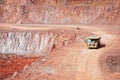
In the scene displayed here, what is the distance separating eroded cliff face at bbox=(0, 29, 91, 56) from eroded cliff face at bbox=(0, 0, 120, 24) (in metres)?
11.6

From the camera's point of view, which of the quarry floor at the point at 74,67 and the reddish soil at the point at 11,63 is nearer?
the quarry floor at the point at 74,67

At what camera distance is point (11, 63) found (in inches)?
1149

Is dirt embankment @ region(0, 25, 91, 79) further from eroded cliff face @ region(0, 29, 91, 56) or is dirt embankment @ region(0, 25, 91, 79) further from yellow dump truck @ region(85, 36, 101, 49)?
yellow dump truck @ region(85, 36, 101, 49)

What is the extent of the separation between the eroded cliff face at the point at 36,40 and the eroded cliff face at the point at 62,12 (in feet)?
38.1

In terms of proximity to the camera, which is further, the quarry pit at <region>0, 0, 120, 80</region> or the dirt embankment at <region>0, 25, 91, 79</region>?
the dirt embankment at <region>0, 25, 91, 79</region>

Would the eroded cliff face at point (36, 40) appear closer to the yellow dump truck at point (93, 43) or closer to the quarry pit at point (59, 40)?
Answer: the quarry pit at point (59, 40)

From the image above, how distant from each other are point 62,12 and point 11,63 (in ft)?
67.2

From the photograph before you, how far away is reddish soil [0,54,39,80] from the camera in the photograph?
25372 millimetres

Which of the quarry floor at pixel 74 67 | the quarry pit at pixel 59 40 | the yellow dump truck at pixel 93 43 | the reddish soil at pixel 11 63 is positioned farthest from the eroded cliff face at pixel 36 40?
the quarry floor at pixel 74 67

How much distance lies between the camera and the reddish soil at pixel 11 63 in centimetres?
2537

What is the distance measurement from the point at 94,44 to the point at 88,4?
25.2 metres

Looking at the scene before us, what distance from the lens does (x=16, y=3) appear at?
54.8 m

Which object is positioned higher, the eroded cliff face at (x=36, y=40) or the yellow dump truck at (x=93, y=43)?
the yellow dump truck at (x=93, y=43)

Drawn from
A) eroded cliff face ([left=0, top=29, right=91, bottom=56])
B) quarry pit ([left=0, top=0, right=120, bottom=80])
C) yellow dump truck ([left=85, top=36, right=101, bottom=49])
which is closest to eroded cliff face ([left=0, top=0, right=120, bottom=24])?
quarry pit ([left=0, top=0, right=120, bottom=80])
